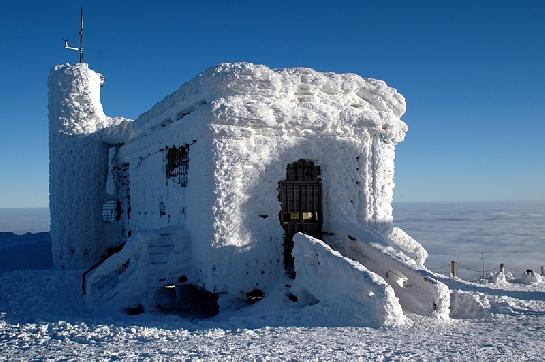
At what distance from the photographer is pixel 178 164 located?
11.7 metres

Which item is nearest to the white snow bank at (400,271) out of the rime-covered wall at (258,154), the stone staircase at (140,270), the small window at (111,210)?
the rime-covered wall at (258,154)

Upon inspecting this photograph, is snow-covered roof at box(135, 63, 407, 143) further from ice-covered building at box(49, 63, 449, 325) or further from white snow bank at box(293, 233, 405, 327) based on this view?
white snow bank at box(293, 233, 405, 327)

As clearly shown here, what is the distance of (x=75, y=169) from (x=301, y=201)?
8659mm

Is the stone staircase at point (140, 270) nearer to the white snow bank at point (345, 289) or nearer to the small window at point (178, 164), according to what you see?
the small window at point (178, 164)

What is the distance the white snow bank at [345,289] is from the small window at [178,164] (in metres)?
3.59

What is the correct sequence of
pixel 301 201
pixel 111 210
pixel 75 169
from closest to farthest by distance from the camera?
pixel 301 201 → pixel 75 169 → pixel 111 210

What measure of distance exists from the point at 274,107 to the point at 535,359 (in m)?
6.54

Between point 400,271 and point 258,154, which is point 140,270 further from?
point 400,271

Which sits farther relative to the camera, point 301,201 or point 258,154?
point 301,201

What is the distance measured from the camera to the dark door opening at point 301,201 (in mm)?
10883

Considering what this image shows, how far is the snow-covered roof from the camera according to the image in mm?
10148

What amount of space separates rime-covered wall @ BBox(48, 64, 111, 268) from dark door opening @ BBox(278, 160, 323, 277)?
7.98 m

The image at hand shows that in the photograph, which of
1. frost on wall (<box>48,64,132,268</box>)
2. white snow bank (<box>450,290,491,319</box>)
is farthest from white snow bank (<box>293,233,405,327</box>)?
frost on wall (<box>48,64,132,268</box>)

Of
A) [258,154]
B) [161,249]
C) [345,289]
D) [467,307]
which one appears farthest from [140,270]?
[467,307]
